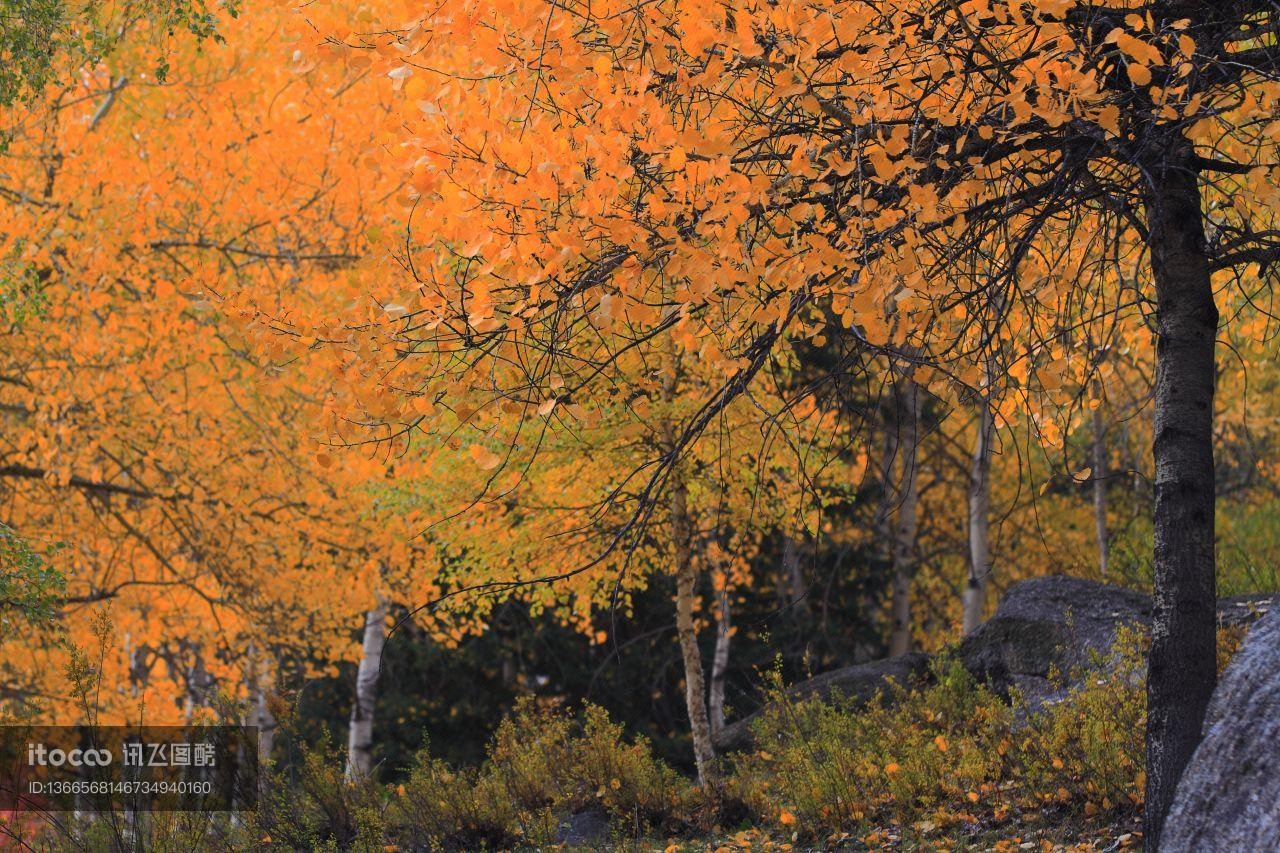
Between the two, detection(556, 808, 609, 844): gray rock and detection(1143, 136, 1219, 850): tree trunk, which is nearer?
detection(1143, 136, 1219, 850): tree trunk

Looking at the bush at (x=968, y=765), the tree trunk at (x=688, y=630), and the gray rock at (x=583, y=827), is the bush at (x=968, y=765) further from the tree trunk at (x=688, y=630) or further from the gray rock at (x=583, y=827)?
the tree trunk at (x=688, y=630)

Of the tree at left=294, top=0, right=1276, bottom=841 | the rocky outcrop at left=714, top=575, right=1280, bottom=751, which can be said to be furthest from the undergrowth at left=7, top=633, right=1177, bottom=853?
the tree at left=294, top=0, right=1276, bottom=841

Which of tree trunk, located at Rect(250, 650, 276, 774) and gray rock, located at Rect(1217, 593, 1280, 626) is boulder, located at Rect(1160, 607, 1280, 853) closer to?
gray rock, located at Rect(1217, 593, 1280, 626)

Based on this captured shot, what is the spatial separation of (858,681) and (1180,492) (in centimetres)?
605

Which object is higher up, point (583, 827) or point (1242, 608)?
point (1242, 608)

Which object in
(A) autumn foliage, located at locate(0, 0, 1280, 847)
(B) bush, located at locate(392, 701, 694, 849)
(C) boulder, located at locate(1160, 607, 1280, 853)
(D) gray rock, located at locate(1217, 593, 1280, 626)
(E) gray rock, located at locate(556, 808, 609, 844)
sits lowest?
(E) gray rock, located at locate(556, 808, 609, 844)

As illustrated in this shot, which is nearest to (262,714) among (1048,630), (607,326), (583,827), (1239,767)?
(583,827)

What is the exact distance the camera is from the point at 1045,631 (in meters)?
9.21

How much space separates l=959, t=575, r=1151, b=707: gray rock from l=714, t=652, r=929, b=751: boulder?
2.73 ft

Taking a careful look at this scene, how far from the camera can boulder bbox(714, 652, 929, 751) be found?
10398mm

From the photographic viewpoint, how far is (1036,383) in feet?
18.8

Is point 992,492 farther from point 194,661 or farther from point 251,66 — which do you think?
point 251,66

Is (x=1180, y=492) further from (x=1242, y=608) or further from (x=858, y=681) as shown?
(x=858, y=681)

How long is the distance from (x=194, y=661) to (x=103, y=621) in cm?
1246
